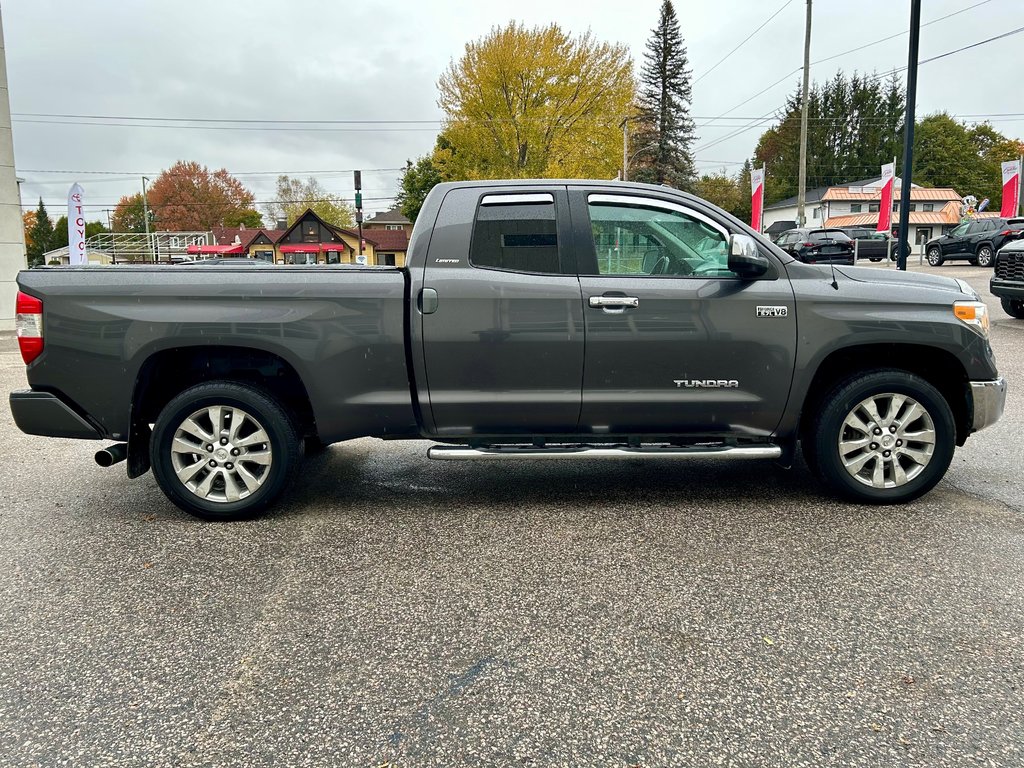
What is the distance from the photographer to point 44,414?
14.6 ft

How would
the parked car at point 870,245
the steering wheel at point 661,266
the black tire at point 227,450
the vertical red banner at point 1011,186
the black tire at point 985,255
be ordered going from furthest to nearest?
the parked car at point 870,245 < the vertical red banner at point 1011,186 < the black tire at point 985,255 < the steering wheel at point 661,266 < the black tire at point 227,450

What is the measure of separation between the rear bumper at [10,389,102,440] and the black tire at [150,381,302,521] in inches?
18.9

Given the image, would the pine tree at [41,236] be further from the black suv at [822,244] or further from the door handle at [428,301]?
the door handle at [428,301]

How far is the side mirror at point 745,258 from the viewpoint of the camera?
4.38 meters

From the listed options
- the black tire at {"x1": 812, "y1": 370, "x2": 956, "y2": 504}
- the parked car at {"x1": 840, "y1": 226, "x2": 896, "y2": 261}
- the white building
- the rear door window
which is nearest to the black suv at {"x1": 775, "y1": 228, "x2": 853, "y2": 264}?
the parked car at {"x1": 840, "y1": 226, "x2": 896, "y2": 261}

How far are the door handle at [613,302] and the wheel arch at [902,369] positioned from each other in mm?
1204

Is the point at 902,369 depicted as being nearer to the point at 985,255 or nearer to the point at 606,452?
the point at 606,452

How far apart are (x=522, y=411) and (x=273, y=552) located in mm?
1586

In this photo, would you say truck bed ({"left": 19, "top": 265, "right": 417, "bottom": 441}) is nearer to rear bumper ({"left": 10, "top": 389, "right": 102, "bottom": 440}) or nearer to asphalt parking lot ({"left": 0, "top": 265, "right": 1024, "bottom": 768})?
rear bumper ({"left": 10, "top": 389, "right": 102, "bottom": 440})

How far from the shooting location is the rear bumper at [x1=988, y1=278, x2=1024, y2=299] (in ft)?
43.2

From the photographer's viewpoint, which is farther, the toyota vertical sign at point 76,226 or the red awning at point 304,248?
the red awning at point 304,248

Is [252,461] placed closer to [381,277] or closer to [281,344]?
[281,344]

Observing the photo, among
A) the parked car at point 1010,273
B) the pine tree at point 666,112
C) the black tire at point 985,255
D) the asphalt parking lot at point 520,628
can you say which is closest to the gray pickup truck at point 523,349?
the asphalt parking lot at point 520,628

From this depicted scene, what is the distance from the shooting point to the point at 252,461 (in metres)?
4.57
